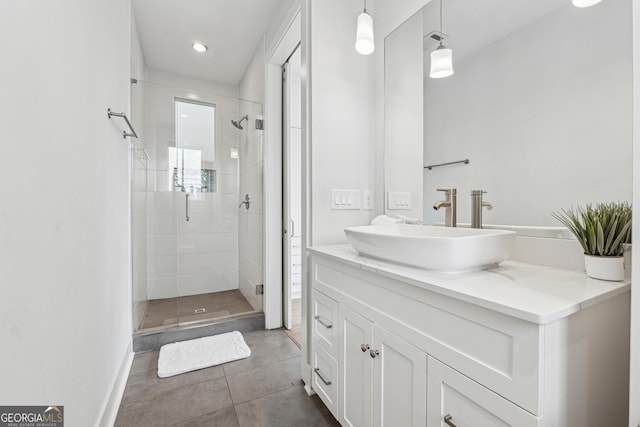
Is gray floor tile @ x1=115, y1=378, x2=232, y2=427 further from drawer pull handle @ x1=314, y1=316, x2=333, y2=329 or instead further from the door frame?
the door frame

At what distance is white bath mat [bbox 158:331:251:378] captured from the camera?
180 cm

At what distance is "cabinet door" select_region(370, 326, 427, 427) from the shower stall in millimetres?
1715

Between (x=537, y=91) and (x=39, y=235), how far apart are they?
1.63m

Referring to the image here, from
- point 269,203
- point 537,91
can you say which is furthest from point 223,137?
point 537,91

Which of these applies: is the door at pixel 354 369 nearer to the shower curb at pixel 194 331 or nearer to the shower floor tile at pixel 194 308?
the shower curb at pixel 194 331

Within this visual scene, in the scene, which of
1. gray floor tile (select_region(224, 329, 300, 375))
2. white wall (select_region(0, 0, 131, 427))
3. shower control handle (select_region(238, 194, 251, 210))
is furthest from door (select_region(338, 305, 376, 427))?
shower control handle (select_region(238, 194, 251, 210))

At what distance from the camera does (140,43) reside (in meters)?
2.54

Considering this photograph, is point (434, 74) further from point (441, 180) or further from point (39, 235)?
point (39, 235)

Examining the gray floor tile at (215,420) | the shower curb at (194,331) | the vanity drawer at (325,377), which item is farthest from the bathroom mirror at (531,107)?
the shower curb at (194,331)

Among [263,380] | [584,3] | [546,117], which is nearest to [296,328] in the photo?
[263,380]

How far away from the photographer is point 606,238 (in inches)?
29.2

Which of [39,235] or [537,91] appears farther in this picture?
[537,91]

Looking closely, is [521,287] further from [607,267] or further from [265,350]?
[265,350]

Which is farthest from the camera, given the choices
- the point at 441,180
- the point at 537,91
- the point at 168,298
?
the point at 168,298
